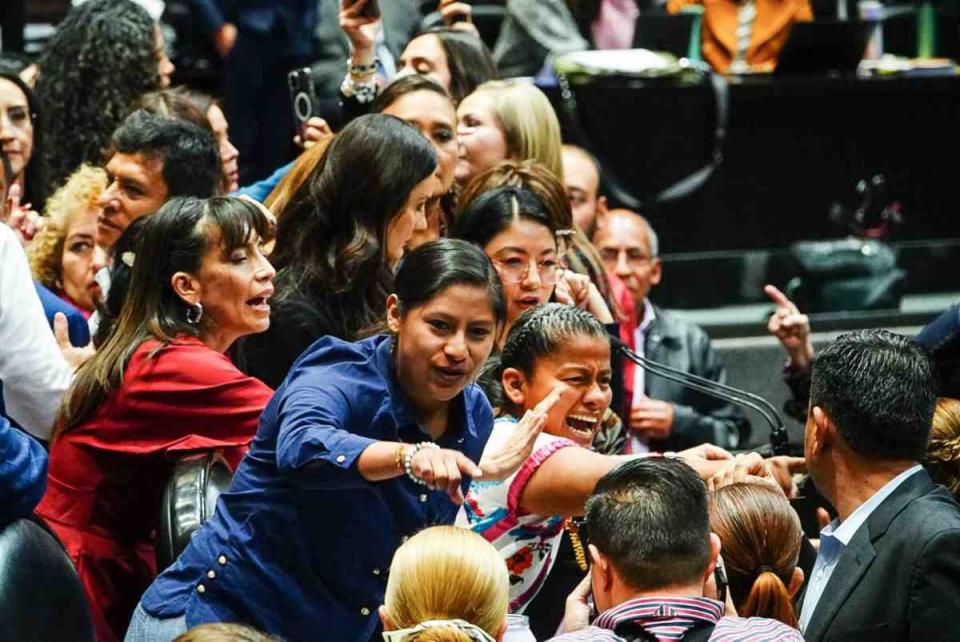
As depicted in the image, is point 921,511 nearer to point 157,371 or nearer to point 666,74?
point 157,371

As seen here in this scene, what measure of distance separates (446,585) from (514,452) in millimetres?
410

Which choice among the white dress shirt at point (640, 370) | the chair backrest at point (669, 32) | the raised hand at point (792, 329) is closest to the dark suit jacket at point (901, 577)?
the raised hand at point (792, 329)

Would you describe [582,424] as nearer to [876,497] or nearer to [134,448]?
[876,497]

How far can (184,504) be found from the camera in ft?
10.6

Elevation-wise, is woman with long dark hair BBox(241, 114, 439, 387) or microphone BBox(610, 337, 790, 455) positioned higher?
woman with long dark hair BBox(241, 114, 439, 387)

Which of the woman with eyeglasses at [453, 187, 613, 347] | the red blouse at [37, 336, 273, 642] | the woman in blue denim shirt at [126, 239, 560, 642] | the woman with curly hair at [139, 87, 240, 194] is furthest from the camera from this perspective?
the woman with curly hair at [139, 87, 240, 194]

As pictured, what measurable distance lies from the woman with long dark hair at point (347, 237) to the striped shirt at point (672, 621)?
4.05 feet

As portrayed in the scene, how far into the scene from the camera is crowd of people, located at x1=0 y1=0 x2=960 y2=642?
2.74 metres

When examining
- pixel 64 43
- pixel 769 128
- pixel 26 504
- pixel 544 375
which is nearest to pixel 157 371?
pixel 26 504

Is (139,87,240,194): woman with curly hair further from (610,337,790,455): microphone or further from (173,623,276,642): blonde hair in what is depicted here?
(173,623,276,642): blonde hair

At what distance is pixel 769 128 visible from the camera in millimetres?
7453

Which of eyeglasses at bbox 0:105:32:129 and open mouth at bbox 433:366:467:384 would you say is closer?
open mouth at bbox 433:366:467:384

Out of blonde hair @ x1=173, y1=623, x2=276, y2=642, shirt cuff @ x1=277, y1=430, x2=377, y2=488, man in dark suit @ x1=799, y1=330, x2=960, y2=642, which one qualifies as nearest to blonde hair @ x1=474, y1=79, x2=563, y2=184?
man in dark suit @ x1=799, y1=330, x2=960, y2=642

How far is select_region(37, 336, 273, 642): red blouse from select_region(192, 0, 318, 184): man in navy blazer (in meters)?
3.20
